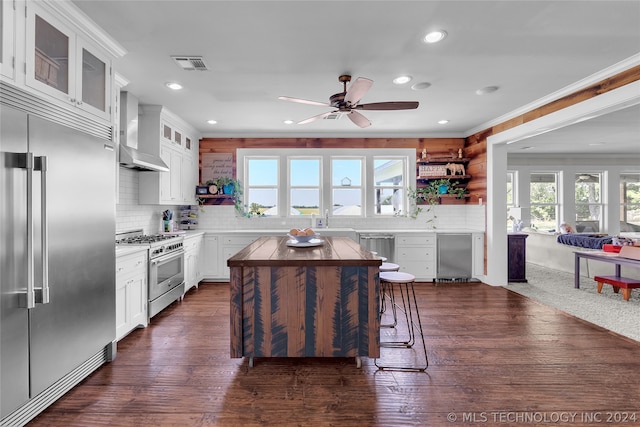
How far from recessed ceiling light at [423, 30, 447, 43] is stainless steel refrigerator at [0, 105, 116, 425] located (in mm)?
2767

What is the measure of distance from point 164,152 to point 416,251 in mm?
4310

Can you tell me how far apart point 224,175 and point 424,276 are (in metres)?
4.08

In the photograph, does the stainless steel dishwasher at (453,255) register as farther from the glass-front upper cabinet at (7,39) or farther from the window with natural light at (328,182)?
the glass-front upper cabinet at (7,39)

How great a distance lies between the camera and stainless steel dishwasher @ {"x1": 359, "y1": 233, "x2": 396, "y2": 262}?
5.45 m

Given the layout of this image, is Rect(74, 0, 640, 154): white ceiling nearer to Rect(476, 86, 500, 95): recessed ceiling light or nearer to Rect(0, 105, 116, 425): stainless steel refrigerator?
Rect(476, 86, 500, 95): recessed ceiling light

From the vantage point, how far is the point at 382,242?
546cm

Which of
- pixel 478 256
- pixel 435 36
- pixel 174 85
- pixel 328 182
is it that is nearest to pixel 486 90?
pixel 435 36

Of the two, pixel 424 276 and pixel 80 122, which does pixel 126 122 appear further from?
pixel 424 276

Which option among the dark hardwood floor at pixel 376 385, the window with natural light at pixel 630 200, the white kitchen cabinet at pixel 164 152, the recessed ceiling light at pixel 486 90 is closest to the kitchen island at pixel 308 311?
the dark hardwood floor at pixel 376 385

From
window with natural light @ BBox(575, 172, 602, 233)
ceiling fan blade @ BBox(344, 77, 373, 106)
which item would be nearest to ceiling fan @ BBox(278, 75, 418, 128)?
ceiling fan blade @ BBox(344, 77, 373, 106)

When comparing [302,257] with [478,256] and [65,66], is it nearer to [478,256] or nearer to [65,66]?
[65,66]

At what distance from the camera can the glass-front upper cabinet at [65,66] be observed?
201cm

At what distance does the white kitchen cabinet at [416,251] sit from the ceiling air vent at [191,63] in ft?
12.8

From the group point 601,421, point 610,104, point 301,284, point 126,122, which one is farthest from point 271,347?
point 610,104
